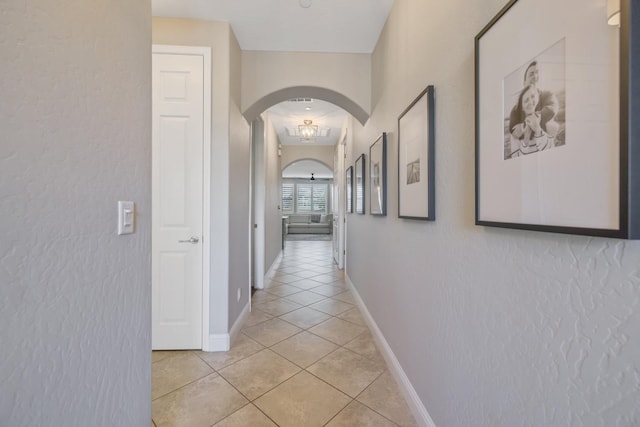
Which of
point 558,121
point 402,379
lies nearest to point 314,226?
point 402,379

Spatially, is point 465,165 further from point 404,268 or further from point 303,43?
point 303,43

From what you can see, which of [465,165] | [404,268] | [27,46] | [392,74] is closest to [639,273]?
[465,165]

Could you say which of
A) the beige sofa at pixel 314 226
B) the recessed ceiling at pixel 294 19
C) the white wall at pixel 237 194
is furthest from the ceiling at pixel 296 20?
the beige sofa at pixel 314 226

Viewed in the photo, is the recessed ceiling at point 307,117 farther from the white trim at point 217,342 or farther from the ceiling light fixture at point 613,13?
the ceiling light fixture at point 613,13

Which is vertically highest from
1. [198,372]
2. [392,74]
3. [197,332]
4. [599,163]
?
[392,74]

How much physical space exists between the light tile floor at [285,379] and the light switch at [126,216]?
122 centimetres

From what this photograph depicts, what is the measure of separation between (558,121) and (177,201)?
2328mm

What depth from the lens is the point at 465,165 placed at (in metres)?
1.07

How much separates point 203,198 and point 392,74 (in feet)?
5.77

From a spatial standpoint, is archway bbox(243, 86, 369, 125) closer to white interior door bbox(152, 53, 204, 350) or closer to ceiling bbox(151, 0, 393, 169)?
ceiling bbox(151, 0, 393, 169)

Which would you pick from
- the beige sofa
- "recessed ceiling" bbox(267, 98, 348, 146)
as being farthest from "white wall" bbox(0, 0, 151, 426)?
the beige sofa

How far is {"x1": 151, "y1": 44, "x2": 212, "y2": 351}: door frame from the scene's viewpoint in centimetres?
216

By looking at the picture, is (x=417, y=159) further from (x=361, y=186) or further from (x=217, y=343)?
(x=217, y=343)

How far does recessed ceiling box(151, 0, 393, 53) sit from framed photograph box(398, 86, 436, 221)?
3.39 ft
